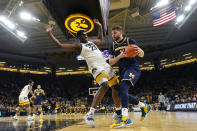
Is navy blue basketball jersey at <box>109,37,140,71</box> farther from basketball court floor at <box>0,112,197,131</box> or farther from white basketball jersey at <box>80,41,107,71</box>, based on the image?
basketball court floor at <box>0,112,197,131</box>

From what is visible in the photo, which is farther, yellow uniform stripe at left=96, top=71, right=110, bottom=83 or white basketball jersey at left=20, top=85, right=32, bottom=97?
white basketball jersey at left=20, top=85, right=32, bottom=97

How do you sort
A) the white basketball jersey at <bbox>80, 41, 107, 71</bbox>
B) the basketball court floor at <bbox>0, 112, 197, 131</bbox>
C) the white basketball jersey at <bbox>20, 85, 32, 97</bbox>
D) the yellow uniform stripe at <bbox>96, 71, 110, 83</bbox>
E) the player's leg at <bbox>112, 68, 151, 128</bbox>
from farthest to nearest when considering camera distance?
the white basketball jersey at <bbox>20, 85, 32, 97</bbox> → the white basketball jersey at <bbox>80, 41, 107, 71</bbox> → the yellow uniform stripe at <bbox>96, 71, 110, 83</bbox> → the player's leg at <bbox>112, 68, 151, 128</bbox> → the basketball court floor at <bbox>0, 112, 197, 131</bbox>

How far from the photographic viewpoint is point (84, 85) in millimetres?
26828

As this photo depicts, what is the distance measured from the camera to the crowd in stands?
2036 cm

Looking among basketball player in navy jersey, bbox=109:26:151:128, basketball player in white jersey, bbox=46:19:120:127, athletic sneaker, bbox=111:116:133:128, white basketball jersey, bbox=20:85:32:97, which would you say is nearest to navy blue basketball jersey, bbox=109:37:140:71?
basketball player in navy jersey, bbox=109:26:151:128

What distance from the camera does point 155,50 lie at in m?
21.9

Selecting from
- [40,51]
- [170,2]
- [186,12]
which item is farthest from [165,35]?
[40,51]

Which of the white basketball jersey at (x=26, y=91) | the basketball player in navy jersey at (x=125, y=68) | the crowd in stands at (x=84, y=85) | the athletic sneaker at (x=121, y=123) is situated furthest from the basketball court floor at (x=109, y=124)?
the crowd in stands at (x=84, y=85)

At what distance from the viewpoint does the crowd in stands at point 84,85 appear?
2036 centimetres

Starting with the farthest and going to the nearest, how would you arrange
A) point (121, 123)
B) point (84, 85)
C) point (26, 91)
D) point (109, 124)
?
point (84, 85)
point (26, 91)
point (109, 124)
point (121, 123)

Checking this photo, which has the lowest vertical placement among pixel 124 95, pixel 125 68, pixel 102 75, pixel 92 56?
pixel 124 95

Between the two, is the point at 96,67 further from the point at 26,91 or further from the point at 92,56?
the point at 26,91

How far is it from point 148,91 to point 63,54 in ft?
40.3

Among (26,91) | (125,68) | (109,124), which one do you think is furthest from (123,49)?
(26,91)
